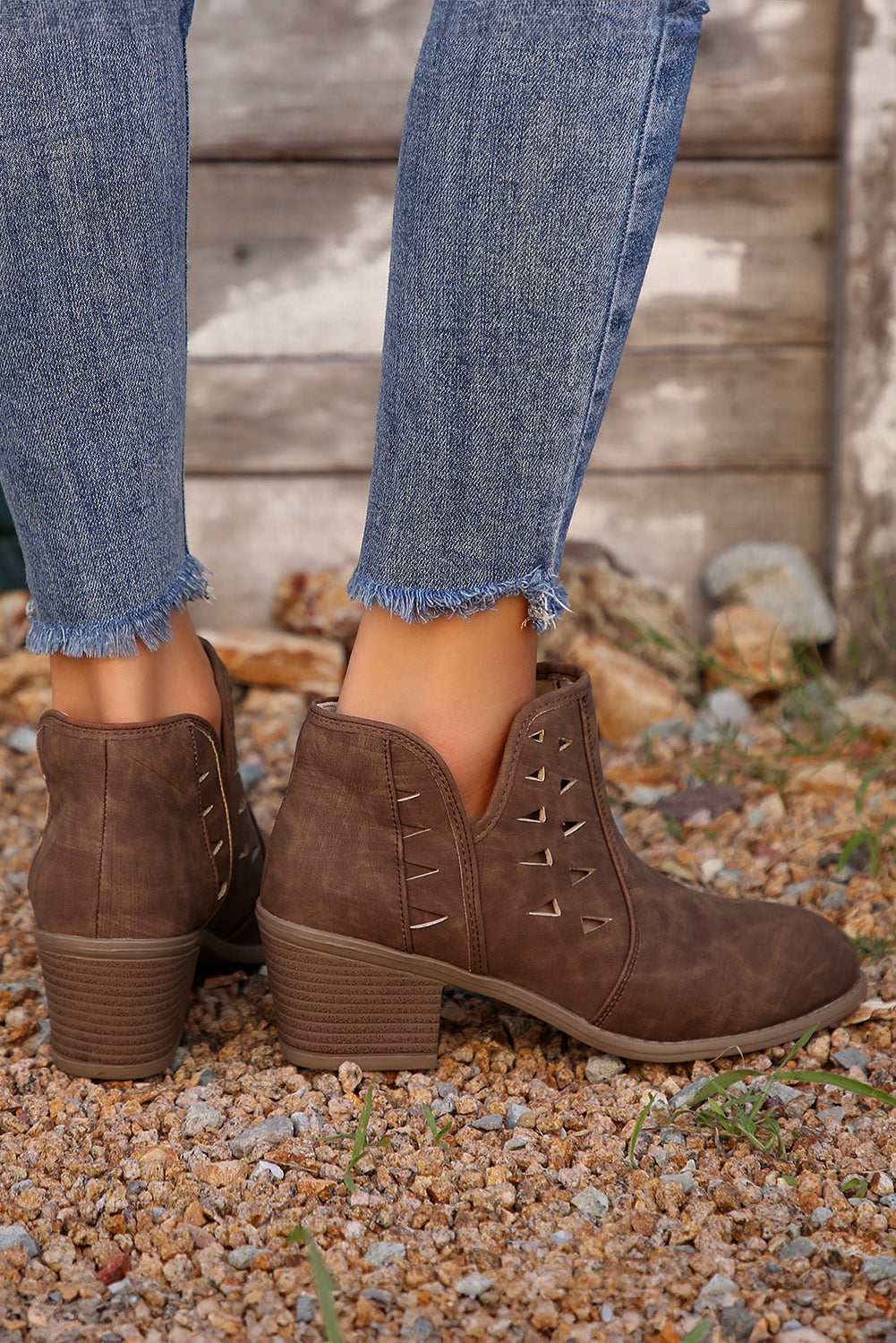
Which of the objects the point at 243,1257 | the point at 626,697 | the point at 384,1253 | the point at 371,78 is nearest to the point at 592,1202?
the point at 384,1253

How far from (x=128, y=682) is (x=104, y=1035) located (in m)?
0.33

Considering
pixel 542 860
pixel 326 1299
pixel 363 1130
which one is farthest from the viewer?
pixel 542 860

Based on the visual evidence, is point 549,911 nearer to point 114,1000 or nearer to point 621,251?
point 114,1000

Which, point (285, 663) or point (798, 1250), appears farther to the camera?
point (285, 663)

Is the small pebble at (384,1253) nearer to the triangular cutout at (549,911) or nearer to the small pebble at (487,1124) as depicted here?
the small pebble at (487,1124)

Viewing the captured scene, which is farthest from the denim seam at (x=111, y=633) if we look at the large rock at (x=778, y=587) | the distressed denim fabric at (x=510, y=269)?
the large rock at (x=778, y=587)

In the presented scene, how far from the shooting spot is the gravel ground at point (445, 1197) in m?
0.74

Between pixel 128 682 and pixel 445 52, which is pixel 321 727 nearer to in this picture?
pixel 128 682

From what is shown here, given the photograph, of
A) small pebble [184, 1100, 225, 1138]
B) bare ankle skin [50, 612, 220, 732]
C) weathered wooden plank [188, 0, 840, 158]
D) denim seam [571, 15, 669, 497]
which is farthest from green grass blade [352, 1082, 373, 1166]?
weathered wooden plank [188, 0, 840, 158]

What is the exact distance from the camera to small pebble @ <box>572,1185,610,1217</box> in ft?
2.76

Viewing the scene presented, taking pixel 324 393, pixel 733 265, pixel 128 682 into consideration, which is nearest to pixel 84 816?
pixel 128 682

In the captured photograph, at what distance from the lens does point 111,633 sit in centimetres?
94

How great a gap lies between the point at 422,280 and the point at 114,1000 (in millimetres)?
693

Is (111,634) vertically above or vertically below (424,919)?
above
